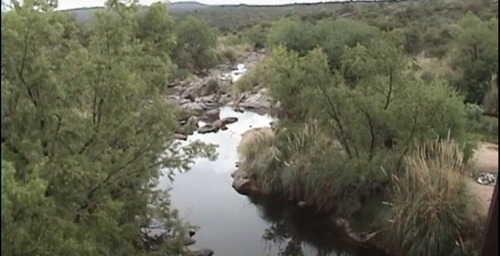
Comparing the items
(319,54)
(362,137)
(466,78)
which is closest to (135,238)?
(362,137)

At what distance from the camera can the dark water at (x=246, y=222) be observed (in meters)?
9.93

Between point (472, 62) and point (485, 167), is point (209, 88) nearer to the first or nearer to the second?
point (472, 62)

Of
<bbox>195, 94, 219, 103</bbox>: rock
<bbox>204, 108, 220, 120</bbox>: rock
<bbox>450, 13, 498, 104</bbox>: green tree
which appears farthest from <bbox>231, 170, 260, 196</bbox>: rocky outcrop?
<bbox>195, 94, 219, 103</bbox>: rock

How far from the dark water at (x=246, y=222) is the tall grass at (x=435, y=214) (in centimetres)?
90

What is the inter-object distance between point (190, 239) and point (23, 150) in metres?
4.77

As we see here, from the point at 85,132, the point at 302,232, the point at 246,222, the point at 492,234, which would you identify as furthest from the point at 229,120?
the point at 492,234

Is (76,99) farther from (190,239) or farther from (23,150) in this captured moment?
(190,239)

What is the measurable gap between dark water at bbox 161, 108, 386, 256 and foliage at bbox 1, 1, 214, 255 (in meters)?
2.44

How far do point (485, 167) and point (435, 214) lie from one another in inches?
98.4

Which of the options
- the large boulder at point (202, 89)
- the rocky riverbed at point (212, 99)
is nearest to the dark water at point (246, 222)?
the rocky riverbed at point (212, 99)

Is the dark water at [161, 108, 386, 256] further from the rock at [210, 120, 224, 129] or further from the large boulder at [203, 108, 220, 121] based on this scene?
the large boulder at [203, 108, 220, 121]

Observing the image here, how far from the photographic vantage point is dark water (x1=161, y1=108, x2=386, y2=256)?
993 centimetres

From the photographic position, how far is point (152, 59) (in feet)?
24.3

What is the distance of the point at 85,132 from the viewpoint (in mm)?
6328
